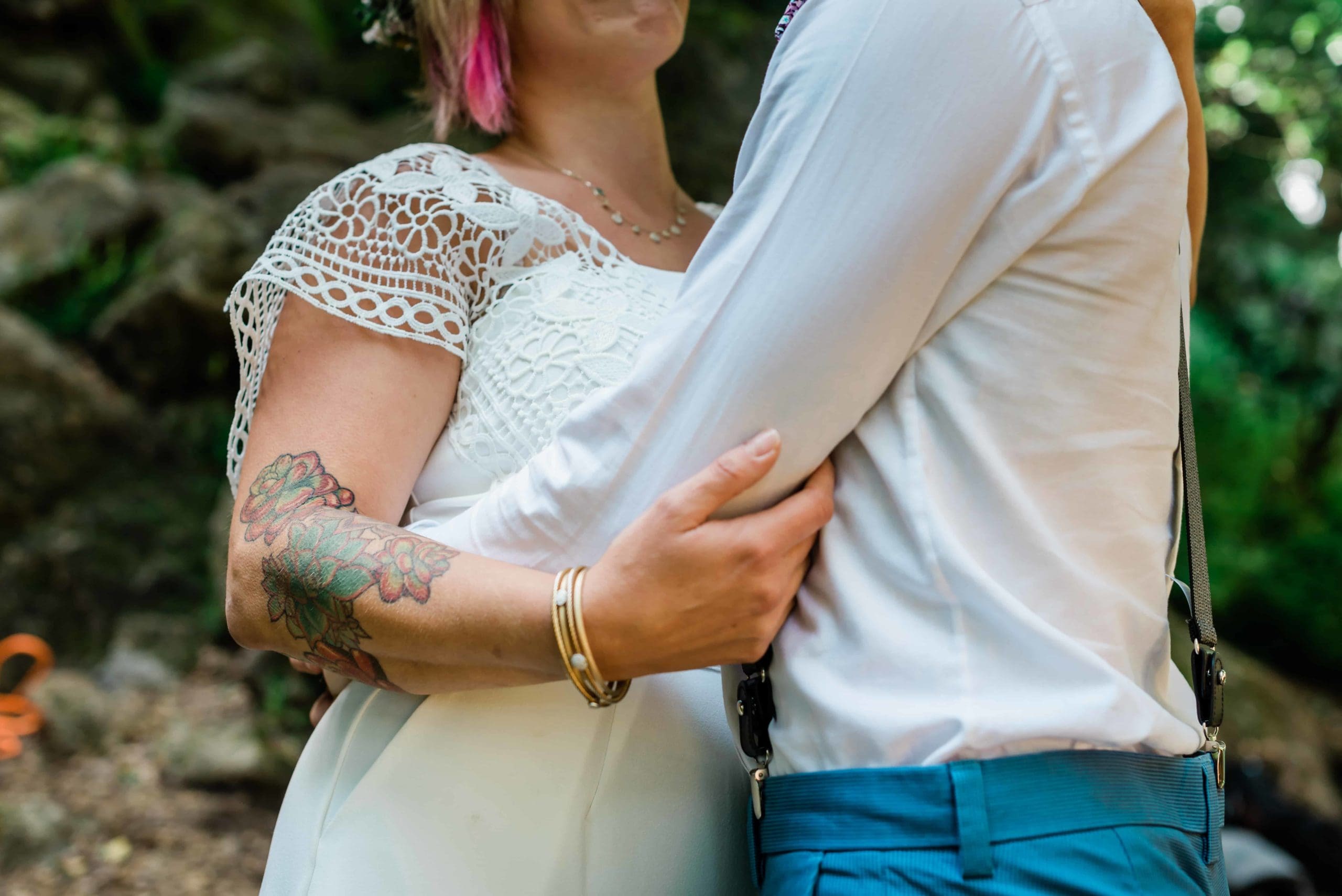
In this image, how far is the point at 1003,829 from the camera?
2.73 ft

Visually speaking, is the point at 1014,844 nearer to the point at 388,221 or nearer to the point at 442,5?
the point at 388,221

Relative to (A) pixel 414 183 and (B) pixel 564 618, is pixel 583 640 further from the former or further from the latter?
(A) pixel 414 183

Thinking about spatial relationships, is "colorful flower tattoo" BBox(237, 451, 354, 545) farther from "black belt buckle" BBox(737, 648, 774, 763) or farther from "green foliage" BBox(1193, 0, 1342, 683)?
"green foliage" BBox(1193, 0, 1342, 683)

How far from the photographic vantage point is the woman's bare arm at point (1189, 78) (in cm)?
115

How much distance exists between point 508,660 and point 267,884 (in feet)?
1.68

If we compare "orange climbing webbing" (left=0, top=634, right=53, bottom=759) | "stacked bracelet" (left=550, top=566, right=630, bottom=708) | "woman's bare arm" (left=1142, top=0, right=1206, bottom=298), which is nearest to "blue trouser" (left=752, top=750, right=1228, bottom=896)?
"stacked bracelet" (left=550, top=566, right=630, bottom=708)

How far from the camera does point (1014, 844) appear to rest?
0.83m

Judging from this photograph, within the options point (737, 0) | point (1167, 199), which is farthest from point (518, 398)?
point (737, 0)

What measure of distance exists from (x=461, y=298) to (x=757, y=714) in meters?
0.70

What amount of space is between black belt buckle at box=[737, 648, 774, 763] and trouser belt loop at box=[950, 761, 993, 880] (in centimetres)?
20

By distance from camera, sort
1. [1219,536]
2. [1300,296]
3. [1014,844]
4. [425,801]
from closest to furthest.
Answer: [1014,844] → [425,801] → [1300,296] → [1219,536]

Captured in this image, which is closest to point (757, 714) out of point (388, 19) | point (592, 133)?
point (592, 133)

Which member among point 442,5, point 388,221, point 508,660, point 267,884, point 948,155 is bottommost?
point 267,884

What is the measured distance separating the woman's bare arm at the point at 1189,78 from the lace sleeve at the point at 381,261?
830mm
